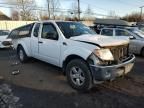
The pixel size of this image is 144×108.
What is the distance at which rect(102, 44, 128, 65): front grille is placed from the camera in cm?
511

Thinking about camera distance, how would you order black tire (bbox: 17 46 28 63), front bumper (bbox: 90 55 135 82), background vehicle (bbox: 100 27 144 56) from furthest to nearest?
1. background vehicle (bbox: 100 27 144 56)
2. black tire (bbox: 17 46 28 63)
3. front bumper (bbox: 90 55 135 82)

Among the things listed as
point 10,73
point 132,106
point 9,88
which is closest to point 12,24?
point 10,73

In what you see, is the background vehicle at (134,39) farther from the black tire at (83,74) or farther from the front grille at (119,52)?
the black tire at (83,74)

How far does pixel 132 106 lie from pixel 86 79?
126 cm

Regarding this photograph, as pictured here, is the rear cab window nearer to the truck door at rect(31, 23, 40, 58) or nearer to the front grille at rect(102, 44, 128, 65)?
the truck door at rect(31, 23, 40, 58)

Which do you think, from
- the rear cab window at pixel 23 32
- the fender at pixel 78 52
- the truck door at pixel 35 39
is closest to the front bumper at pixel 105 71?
the fender at pixel 78 52

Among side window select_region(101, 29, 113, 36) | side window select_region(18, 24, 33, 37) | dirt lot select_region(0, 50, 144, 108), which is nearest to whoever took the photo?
dirt lot select_region(0, 50, 144, 108)

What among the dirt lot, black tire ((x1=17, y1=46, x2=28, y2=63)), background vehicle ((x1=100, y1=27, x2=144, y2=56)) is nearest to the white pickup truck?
the dirt lot

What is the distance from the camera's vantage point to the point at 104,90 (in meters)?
5.44

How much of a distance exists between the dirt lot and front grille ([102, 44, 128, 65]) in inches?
31.1

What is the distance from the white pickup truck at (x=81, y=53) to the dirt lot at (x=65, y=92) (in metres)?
0.37

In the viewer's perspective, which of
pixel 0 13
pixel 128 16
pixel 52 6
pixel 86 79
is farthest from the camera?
pixel 128 16

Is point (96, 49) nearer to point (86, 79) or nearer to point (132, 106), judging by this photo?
point (86, 79)

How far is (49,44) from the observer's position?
21.3 ft
